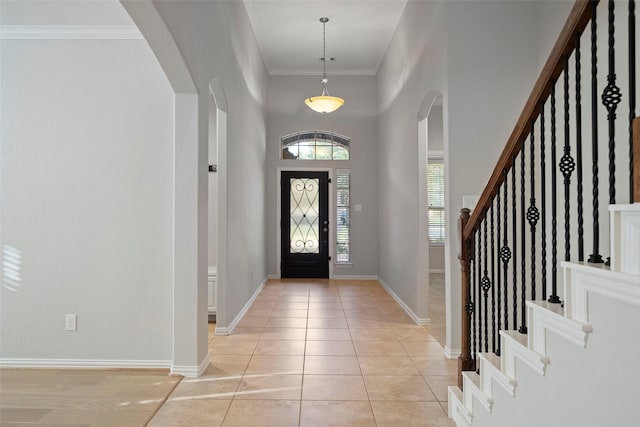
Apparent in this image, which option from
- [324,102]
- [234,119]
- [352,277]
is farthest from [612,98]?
[352,277]

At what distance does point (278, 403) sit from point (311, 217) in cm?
518

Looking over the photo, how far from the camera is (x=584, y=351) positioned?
1241 mm

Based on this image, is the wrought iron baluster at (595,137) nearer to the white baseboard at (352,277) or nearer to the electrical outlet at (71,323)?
the electrical outlet at (71,323)

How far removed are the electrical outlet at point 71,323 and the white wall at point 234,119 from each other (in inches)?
40.5

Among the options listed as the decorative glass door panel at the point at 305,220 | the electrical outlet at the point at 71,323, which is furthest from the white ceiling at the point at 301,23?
the electrical outlet at the point at 71,323

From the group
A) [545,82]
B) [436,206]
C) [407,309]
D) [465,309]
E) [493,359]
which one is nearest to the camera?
[545,82]

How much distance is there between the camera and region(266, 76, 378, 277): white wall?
24.5 feet

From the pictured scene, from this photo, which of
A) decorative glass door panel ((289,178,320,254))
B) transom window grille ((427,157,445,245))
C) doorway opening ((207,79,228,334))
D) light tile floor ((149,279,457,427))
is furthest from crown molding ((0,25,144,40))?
transom window grille ((427,157,445,245))

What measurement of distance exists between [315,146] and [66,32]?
4.86 meters

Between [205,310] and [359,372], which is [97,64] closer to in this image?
[205,310]

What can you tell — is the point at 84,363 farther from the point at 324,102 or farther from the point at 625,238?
the point at 324,102

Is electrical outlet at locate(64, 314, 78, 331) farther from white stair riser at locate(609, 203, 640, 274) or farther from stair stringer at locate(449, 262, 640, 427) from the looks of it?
white stair riser at locate(609, 203, 640, 274)

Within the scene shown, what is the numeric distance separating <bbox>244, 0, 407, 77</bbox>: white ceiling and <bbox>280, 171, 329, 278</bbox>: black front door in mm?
1997

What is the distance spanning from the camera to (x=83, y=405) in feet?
8.38
